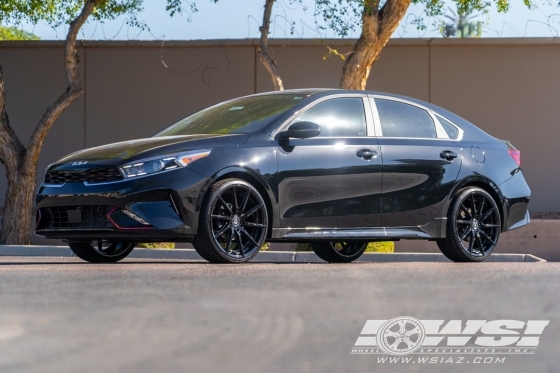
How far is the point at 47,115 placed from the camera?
17.4m

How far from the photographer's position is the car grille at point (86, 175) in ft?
29.9

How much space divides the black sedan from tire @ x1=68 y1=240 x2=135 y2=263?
0.01m

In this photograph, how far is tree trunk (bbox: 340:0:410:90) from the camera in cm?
1719

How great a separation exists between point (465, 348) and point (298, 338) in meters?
0.70

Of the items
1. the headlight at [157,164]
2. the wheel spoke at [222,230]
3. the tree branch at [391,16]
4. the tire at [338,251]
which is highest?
the tree branch at [391,16]

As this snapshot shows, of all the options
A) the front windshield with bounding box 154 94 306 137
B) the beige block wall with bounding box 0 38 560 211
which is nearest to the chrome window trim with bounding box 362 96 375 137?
the front windshield with bounding box 154 94 306 137

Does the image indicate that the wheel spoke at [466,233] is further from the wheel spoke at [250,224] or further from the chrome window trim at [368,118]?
the wheel spoke at [250,224]

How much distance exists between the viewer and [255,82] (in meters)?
21.7

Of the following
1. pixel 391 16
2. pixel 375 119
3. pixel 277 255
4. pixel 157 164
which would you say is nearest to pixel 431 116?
pixel 375 119

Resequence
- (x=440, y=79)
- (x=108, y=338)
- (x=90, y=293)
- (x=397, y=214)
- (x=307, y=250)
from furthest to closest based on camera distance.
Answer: (x=440, y=79) → (x=307, y=250) → (x=397, y=214) → (x=90, y=293) → (x=108, y=338)

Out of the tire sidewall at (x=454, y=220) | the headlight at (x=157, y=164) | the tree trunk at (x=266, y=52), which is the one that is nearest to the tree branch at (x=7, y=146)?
the tree trunk at (x=266, y=52)

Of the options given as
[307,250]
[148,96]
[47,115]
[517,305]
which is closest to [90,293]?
[517,305]

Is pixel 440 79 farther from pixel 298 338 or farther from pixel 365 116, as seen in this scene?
pixel 298 338

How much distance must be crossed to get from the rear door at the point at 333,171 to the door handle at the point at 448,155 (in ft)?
2.46
